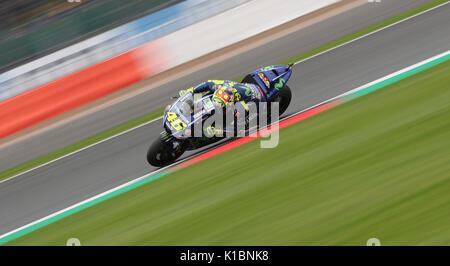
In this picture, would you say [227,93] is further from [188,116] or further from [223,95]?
[188,116]

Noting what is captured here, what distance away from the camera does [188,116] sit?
32.1 ft

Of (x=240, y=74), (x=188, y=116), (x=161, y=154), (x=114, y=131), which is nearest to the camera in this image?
(x=188, y=116)

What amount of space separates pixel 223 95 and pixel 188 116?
685mm

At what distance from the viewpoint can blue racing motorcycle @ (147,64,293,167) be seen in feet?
31.7

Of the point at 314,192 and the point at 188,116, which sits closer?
the point at 314,192

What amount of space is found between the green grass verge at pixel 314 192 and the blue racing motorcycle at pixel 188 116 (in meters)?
0.42

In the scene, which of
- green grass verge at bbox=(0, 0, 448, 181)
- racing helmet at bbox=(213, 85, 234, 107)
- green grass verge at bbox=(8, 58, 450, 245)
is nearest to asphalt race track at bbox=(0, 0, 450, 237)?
green grass verge at bbox=(0, 0, 448, 181)

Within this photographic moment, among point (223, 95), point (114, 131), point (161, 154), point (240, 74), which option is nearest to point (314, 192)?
point (223, 95)

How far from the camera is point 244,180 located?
921 centimetres

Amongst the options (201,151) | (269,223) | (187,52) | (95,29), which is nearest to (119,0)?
(95,29)

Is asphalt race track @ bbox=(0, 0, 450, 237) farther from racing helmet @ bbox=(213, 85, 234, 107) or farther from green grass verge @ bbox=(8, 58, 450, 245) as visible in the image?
racing helmet @ bbox=(213, 85, 234, 107)

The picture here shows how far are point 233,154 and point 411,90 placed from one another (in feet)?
12.2

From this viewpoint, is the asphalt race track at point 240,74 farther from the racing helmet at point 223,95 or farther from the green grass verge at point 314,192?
the racing helmet at point 223,95
